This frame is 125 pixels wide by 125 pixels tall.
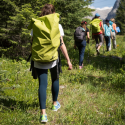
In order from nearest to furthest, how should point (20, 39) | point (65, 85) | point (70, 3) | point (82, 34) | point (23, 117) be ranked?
point (23, 117), point (65, 85), point (82, 34), point (20, 39), point (70, 3)

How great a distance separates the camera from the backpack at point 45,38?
2.25 m

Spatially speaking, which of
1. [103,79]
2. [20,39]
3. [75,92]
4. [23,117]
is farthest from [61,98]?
[20,39]

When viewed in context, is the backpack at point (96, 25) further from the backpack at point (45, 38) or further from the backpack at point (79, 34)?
the backpack at point (45, 38)

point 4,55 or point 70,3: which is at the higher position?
point 70,3

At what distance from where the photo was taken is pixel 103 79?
4.85 m

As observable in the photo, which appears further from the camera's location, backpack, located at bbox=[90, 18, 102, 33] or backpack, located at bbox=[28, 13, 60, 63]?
backpack, located at bbox=[90, 18, 102, 33]

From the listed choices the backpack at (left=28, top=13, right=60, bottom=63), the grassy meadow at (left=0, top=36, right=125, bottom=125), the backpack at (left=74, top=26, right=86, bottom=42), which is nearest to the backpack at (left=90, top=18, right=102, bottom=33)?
the backpack at (left=74, top=26, right=86, bottom=42)

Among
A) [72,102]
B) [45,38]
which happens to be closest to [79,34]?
[72,102]

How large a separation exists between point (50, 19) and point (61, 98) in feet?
6.82

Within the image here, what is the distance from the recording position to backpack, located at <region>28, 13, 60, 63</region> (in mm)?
2250

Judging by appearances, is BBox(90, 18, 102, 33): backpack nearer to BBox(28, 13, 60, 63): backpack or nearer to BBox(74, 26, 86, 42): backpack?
BBox(74, 26, 86, 42): backpack

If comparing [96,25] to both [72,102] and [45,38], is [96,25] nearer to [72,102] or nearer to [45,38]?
[72,102]

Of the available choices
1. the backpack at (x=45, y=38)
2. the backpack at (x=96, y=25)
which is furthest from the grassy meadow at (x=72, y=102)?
the backpack at (x=96, y=25)

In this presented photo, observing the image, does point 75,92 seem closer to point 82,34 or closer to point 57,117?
point 57,117
